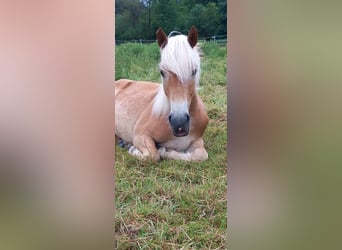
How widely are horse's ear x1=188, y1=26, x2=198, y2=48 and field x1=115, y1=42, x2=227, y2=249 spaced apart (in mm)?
31

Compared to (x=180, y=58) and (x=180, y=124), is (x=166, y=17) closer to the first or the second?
(x=180, y=58)

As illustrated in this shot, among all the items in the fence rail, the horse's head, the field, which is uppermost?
the fence rail

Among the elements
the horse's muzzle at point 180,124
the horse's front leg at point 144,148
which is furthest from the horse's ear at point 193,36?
the horse's front leg at point 144,148

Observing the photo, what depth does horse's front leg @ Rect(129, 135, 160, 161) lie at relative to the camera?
1.49 meters

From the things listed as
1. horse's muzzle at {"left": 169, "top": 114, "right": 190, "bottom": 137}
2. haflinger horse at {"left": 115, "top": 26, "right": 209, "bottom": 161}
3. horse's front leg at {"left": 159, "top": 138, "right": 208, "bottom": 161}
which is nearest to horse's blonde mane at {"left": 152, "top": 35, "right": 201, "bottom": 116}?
haflinger horse at {"left": 115, "top": 26, "right": 209, "bottom": 161}

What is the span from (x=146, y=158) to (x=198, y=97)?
0.31 meters

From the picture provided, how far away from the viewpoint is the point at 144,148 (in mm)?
1507

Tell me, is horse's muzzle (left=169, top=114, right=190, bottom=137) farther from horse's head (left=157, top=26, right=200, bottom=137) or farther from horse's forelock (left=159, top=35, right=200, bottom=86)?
horse's forelock (left=159, top=35, right=200, bottom=86)

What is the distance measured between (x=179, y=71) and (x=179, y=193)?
0.46 meters

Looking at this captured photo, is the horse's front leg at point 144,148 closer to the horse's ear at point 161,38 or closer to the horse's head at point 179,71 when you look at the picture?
the horse's head at point 179,71
